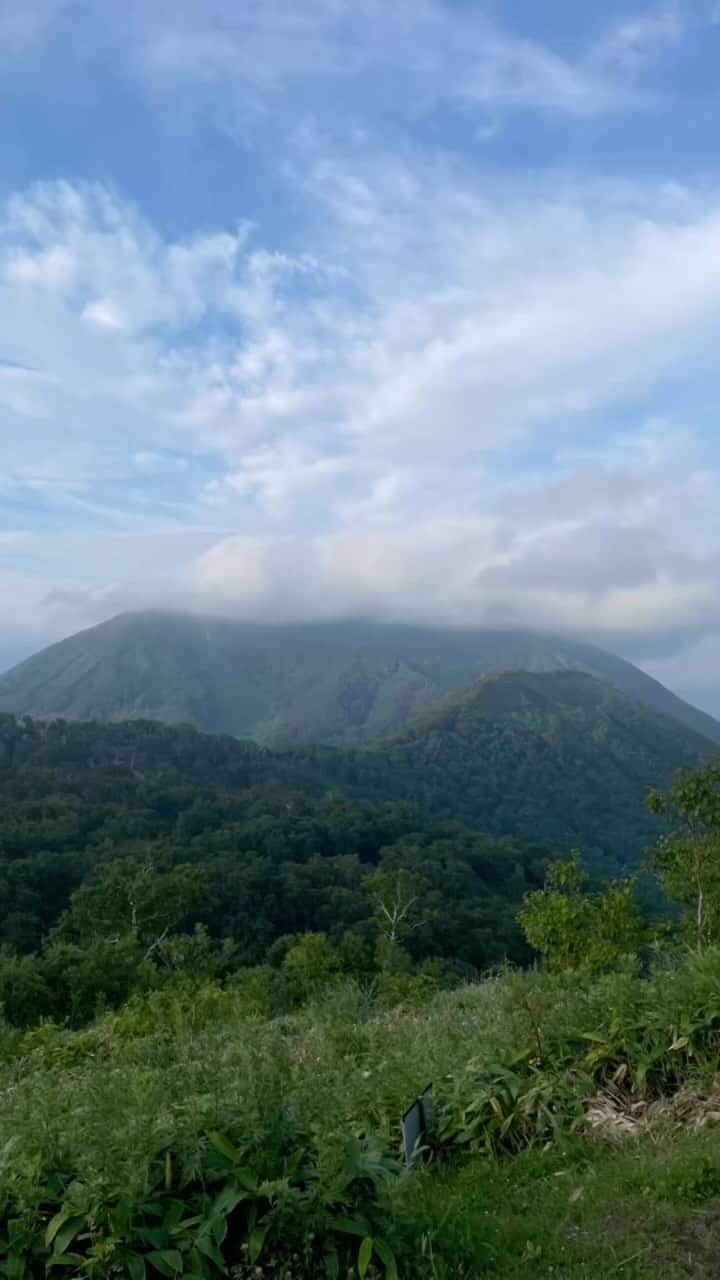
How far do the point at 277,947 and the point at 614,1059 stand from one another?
158ft

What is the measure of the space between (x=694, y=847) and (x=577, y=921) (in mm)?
2670

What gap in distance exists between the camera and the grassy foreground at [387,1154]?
10.8 feet

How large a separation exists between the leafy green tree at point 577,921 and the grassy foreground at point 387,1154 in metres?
11.7

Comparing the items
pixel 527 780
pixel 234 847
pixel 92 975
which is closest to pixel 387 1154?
pixel 92 975

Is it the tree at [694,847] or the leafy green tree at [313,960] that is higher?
the tree at [694,847]

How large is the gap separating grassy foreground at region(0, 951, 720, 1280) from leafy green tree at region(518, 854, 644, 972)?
11.7m

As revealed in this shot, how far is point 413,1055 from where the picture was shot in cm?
607

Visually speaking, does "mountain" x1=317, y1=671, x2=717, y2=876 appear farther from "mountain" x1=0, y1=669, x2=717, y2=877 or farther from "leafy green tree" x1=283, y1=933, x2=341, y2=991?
"leafy green tree" x1=283, y1=933, x2=341, y2=991

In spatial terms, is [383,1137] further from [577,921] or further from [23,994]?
[23,994]

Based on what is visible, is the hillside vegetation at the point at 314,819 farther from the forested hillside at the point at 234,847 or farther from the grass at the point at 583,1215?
the grass at the point at 583,1215

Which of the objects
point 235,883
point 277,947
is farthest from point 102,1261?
point 235,883

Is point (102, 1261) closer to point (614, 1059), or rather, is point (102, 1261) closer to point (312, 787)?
point (614, 1059)

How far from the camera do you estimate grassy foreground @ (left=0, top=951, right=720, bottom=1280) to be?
331cm

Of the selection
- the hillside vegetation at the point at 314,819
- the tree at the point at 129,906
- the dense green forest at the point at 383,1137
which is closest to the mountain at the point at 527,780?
the hillside vegetation at the point at 314,819
